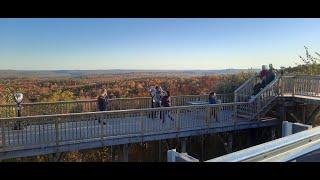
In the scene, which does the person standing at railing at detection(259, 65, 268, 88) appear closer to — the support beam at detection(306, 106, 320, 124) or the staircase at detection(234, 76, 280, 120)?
the staircase at detection(234, 76, 280, 120)

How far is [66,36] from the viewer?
35.0 m

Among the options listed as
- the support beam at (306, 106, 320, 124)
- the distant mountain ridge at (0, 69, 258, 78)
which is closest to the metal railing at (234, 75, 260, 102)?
the support beam at (306, 106, 320, 124)

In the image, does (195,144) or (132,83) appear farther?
(132,83)

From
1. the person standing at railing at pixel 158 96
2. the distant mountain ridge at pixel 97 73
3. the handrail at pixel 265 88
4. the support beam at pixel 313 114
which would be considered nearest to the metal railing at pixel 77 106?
the person standing at railing at pixel 158 96

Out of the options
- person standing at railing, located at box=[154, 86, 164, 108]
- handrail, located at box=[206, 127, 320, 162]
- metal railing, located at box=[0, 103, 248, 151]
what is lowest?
metal railing, located at box=[0, 103, 248, 151]

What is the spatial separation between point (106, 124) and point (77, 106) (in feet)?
14.7

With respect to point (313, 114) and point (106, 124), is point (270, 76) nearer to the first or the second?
point (313, 114)

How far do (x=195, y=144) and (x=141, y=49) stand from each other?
671 inches

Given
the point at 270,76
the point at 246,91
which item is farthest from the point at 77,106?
the point at 270,76

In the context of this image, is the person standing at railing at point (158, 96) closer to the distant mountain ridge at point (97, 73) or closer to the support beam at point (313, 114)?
the support beam at point (313, 114)

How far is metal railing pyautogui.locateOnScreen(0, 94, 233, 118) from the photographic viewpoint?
13.0 m

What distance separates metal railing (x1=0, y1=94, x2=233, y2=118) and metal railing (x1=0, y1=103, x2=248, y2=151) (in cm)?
135
